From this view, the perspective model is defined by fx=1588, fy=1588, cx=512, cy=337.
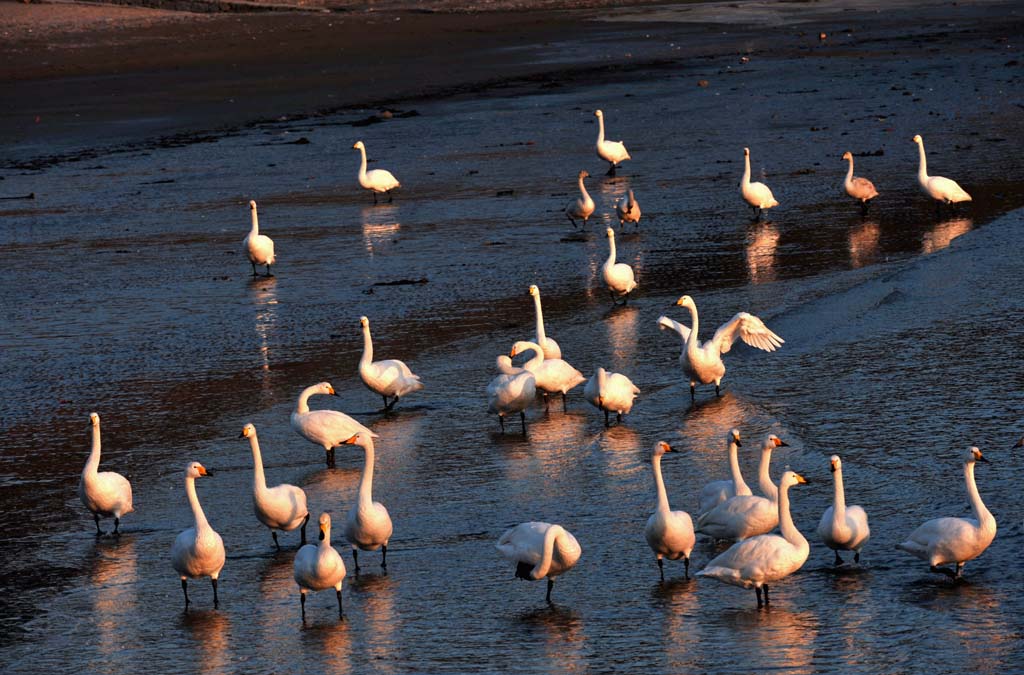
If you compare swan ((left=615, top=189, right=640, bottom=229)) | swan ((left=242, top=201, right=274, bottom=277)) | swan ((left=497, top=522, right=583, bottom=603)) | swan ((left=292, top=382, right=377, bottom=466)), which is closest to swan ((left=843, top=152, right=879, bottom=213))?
swan ((left=615, top=189, right=640, bottom=229))

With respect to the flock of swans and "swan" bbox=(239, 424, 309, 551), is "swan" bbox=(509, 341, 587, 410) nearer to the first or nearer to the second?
the flock of swans

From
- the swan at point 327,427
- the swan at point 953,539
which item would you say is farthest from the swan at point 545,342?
the swan at point 953,539

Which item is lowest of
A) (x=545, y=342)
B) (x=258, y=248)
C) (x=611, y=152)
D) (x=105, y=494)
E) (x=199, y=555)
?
(x=199, y=555)

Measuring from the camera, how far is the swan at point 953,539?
893 cm

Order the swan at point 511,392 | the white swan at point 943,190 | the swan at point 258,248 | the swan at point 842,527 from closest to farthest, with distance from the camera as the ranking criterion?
the swan at point 842,527, the swan at point 511,392, the swan at point 258,248, the white swan at point 943,190

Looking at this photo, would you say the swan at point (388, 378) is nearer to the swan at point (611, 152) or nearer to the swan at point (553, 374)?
the swan at point (553, 374)

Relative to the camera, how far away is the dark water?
8875 millimetres

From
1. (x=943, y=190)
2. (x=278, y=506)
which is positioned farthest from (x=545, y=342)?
(x=943, y=190)

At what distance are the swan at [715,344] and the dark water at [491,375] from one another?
228 millimetres

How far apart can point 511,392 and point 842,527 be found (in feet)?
12.5

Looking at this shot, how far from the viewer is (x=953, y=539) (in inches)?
351

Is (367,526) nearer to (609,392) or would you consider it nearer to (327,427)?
(327,427)

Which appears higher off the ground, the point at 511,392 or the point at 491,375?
the point at 491,375

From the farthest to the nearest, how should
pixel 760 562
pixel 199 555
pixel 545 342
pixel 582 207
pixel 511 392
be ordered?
1. pixel 582 207
2. pixel 545 342
3. pixel 511 392
4. pixel 199 555
5. pixel 760 562
